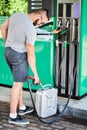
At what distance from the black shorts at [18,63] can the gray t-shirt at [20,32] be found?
0.06 meters

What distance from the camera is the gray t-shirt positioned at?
15.5 ft

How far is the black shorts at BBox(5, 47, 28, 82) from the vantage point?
Result: 16.0 feet

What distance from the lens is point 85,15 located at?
5629mm

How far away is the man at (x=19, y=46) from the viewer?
4730 mm

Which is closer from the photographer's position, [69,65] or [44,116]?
[44,116]

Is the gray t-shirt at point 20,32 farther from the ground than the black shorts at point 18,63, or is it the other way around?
the gray t-shirt at point 20,32

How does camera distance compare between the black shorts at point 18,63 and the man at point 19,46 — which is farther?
the black shorts at point 18,63

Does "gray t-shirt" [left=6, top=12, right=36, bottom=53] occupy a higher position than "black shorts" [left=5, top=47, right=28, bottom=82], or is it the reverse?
"gray t-shirt" [left=6, top=12, right=36, bottom=53]

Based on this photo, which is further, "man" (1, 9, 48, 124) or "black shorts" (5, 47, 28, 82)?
"black shorts" (5, 47, 28, 82)

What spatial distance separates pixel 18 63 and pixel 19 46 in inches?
9.1

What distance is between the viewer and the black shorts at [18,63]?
192 inches

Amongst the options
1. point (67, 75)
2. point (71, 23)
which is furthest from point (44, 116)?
point (71, 23)

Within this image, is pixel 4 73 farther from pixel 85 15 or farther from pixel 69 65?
pixel 85 15

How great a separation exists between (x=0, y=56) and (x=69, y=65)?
4.58 feet
